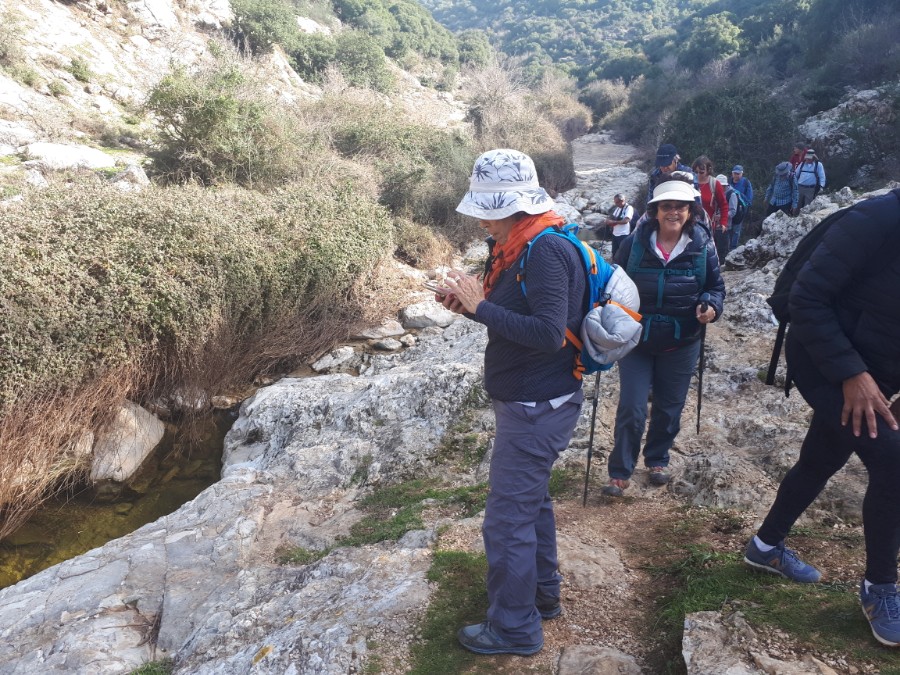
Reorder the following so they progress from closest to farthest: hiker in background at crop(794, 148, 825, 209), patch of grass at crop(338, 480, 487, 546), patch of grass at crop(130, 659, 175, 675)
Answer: patch of grass at crop(130, 659, 175, 675), patch of grass at crop(338, 480, 487, 546), hiker in background at crop(794, 148, 825, 209)

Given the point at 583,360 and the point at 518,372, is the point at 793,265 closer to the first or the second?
the point at 583,360

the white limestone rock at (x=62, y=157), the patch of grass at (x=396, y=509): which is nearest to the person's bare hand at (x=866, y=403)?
the patch of grass at (x=396, y=509)

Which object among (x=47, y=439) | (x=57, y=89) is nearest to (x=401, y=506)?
(x=47, y=439)

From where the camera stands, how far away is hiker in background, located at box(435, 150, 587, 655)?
6.94 ft

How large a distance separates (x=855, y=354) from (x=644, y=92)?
32.0m

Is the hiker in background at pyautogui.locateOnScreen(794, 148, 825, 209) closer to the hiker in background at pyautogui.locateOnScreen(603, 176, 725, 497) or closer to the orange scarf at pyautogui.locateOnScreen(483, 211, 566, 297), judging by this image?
the hiker in background at pyautogui.locateOnScreen(603, 176, 725, 497)

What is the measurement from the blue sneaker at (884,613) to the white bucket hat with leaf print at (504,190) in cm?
172

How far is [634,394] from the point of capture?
3.43 meters

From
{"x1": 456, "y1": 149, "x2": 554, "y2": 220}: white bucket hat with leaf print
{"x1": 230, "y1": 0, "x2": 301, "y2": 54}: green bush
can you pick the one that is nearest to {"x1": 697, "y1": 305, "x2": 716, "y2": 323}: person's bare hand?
{"x1": 456, "y1": 149, "x2": 554, "y2": 220}: white bucket hat with leaf print

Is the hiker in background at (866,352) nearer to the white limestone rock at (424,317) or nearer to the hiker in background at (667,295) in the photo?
the hiker in background at (667,295)

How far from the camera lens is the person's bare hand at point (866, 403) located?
191cm

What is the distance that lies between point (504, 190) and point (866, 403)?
137 centimetres

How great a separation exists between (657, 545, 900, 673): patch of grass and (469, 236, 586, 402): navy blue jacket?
1.05m

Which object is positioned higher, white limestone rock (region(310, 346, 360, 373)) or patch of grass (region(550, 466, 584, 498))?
patch of grass (region(550, 466, 584, 498))
